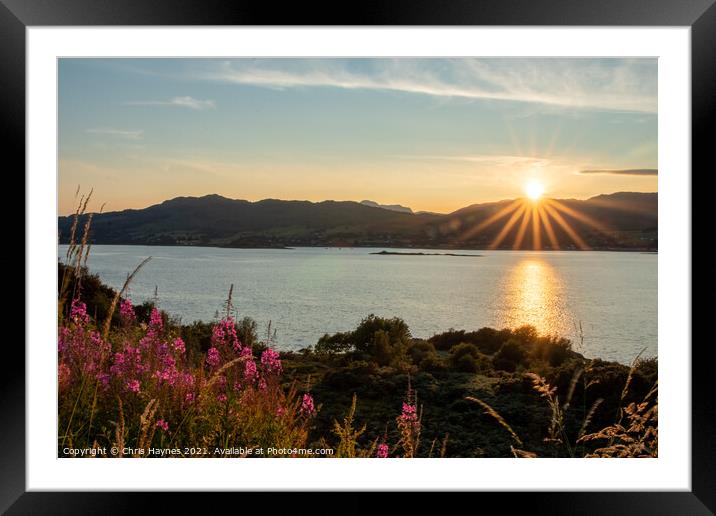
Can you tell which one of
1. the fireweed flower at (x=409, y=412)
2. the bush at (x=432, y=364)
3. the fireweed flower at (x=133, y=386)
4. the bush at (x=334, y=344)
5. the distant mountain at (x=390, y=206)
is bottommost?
the bush at (x=432, y=364)

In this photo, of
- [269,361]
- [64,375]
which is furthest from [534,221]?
[64,375]

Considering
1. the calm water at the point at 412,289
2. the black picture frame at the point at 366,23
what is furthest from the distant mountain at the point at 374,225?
the black picture frame at the point at 366,23

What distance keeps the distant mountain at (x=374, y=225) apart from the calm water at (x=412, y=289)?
0.30m

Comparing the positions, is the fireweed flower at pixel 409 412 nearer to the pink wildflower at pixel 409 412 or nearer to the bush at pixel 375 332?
the pink wildflower at pixel 409 412

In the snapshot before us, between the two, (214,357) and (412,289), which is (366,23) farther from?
(412,289)

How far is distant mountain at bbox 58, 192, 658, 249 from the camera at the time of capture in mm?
6484

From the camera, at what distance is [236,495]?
2.24 meters

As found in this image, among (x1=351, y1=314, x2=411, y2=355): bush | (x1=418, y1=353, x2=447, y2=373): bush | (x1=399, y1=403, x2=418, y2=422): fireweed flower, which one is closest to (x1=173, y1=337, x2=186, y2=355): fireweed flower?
(x1=399, y1=403, x2=418, y2=422): fireweed flower

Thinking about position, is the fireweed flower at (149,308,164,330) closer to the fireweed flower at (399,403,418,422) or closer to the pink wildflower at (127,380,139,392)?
the pink wildflower at (127,380,139,392)

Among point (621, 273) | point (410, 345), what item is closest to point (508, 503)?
point (410, 345)

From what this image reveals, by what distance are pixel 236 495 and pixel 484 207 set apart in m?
6.47

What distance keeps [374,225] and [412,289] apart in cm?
287

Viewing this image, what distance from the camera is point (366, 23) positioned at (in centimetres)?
217

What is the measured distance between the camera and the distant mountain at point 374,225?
6.48m
